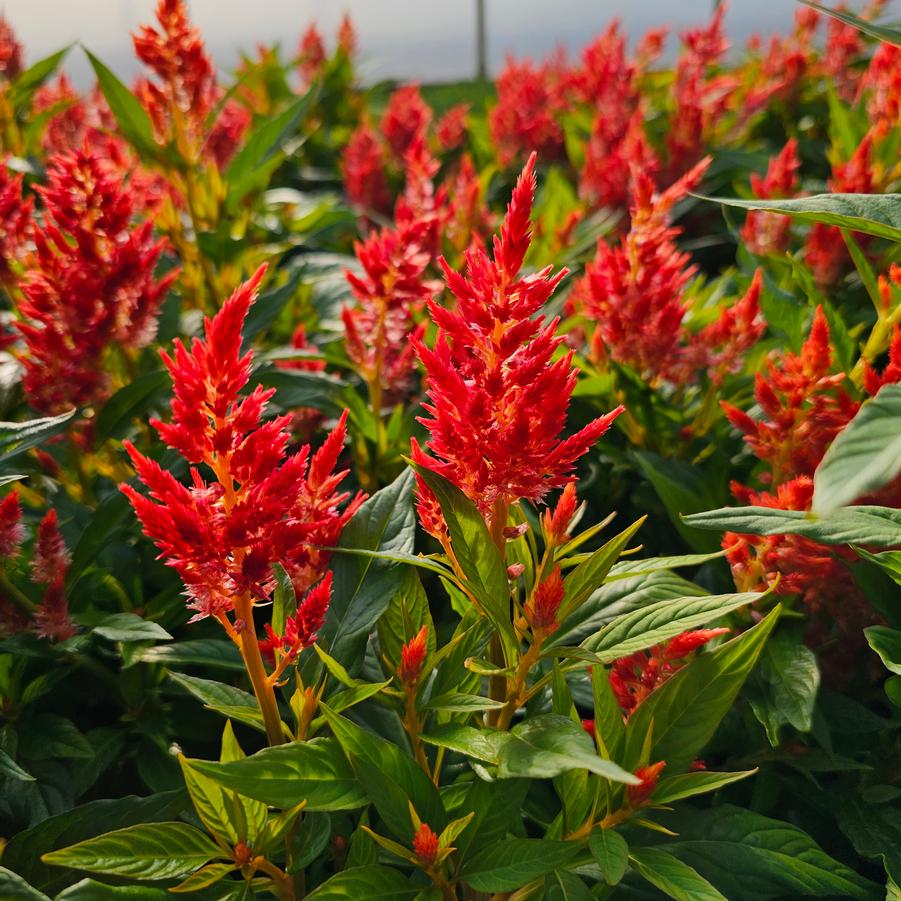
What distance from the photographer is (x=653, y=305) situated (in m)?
1.51

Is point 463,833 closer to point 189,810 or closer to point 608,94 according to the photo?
point 189,810

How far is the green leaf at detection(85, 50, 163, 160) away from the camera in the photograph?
1888mm

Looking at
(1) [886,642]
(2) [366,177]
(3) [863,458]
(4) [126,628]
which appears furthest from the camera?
(2) [366,177]

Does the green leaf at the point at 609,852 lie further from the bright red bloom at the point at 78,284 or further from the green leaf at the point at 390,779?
the bright red bloom at the point at 78,284

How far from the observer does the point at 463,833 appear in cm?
99

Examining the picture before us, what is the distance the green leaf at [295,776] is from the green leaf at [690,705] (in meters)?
0.31

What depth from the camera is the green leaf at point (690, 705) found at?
3.14 feet

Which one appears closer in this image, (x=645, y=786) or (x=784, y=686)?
(x=645, y=786)

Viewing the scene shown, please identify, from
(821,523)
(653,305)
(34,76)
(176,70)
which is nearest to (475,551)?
(821,523)

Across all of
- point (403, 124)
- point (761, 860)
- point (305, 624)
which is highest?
point (305, 624)

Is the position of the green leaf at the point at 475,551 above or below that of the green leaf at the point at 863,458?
below

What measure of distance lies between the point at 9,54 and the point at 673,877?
2.79m

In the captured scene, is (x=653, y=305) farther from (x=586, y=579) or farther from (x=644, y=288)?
(x=586, y=579)

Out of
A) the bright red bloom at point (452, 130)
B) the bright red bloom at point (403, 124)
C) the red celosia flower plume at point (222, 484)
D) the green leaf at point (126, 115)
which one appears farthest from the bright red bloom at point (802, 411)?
the bright red bloom at point (452, 130)
